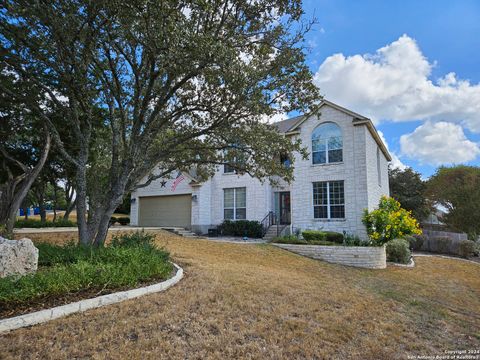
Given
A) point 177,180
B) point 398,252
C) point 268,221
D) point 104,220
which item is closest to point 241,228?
point 268,221

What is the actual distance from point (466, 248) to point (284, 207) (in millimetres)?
10696

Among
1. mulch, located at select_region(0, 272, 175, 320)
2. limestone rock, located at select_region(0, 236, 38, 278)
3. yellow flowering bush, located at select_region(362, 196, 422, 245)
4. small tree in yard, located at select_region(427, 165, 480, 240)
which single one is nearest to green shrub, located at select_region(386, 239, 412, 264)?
yellow flowering bush, located at select_region(362, 196, 422, 245)

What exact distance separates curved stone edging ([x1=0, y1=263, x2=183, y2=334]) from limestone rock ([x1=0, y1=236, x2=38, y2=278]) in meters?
1.20

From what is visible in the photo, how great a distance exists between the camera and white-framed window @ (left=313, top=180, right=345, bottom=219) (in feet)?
54.5

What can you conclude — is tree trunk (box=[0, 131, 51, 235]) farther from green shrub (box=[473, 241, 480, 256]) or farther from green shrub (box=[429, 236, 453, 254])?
green shrub (box=[473, 241, 480, 256])

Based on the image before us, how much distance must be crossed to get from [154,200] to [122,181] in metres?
15.7

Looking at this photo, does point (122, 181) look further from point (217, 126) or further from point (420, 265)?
point (420, 265)

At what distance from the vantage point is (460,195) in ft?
79.6

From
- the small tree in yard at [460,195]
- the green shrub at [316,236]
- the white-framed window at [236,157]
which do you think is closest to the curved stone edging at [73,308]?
the white-framed window at [236,157]

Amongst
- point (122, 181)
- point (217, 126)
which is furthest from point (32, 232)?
point (217, 126)

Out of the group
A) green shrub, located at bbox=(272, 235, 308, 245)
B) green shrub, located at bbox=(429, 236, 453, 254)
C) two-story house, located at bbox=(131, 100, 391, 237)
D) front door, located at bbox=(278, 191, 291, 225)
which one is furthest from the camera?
front door, located at bbox=(278, 191, 291, 225)

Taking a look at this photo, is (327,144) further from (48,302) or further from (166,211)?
(48,302)

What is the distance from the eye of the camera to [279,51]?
811 cm

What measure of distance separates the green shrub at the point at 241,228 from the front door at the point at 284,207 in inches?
67.2
